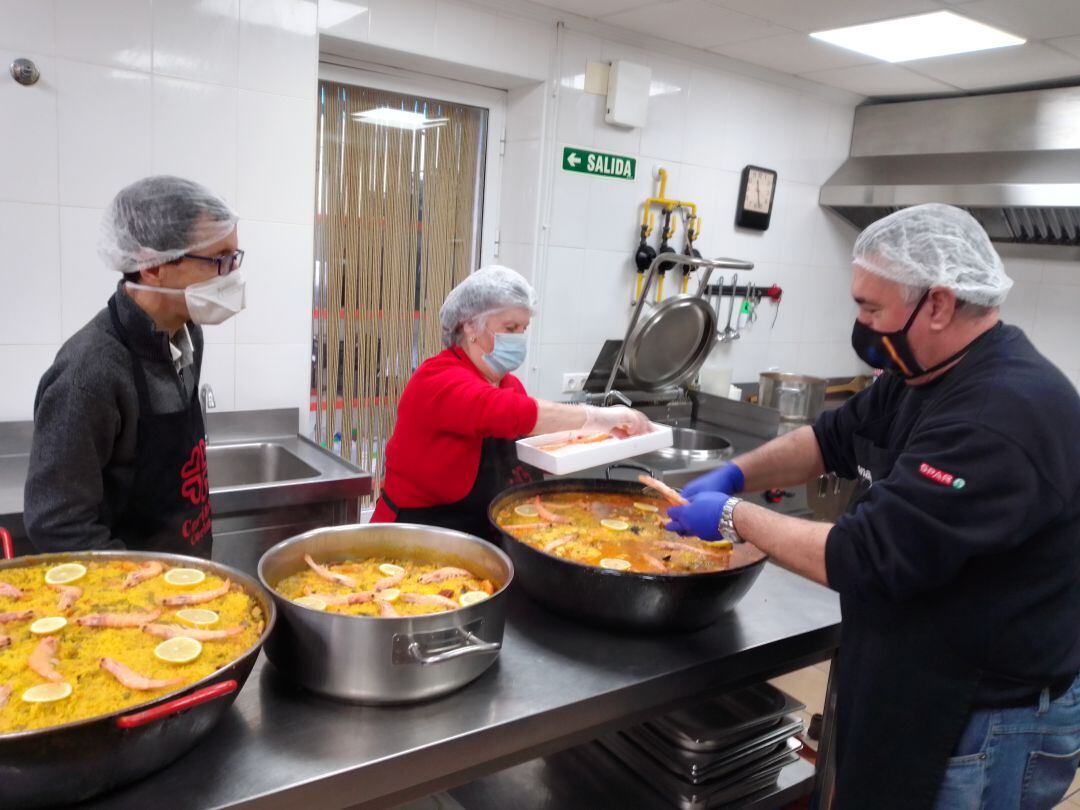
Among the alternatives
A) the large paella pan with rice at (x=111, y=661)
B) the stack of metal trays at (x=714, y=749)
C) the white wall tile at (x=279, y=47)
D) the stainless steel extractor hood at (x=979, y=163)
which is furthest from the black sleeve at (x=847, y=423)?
the stainless steel extractor hood at (x=979, y=163)

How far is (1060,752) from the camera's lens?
143cm

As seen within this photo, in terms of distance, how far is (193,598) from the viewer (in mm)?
1177

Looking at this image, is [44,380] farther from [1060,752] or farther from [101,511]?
[1060,752]

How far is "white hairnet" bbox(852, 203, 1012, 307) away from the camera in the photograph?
139 centimetres

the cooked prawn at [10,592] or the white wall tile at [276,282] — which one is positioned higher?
the white wall tile at [276,282]

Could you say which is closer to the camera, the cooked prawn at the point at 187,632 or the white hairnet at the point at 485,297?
the cooked prawn at the point at 187,632

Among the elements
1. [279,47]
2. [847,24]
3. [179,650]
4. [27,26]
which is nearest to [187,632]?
[179,650]

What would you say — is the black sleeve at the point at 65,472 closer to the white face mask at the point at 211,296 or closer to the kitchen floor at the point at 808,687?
the white face mask at the point at 211,296

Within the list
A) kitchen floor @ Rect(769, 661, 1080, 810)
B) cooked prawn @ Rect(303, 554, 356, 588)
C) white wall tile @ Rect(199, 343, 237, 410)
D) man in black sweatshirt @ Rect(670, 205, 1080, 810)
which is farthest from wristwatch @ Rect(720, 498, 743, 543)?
white wall tile @ Rect(199, 343, 237, 410)

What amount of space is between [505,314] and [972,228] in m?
1.14

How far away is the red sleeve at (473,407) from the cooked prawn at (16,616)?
3.48 feet

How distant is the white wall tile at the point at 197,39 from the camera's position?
2.52 metres

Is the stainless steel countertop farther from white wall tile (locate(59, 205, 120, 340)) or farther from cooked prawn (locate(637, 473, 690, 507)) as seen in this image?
white wall tile (locate(59, 205, 120, 340))

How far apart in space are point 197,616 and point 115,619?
0.11 meters
